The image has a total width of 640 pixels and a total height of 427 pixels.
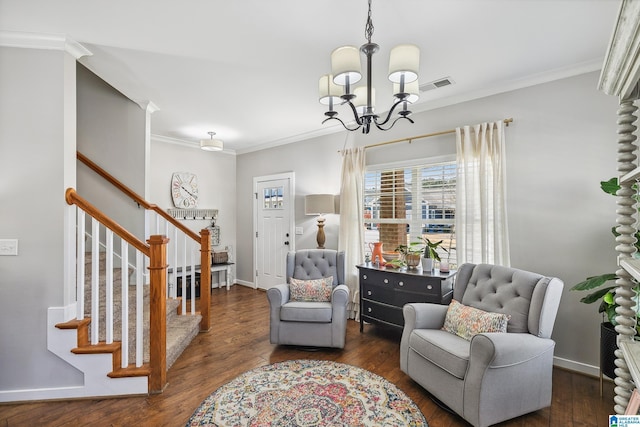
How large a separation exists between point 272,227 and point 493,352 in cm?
396

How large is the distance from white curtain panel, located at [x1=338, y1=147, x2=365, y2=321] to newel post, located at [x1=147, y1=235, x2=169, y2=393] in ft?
7.35

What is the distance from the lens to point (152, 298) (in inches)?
87.4

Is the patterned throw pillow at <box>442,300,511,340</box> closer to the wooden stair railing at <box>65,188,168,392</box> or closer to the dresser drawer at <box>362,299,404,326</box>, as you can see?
the dresser drawer at <box>362,299,404,326</box>

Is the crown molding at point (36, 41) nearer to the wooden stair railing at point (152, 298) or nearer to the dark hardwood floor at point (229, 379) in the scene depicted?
the wooden stair railing at point (152, 298)

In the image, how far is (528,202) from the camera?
279cm

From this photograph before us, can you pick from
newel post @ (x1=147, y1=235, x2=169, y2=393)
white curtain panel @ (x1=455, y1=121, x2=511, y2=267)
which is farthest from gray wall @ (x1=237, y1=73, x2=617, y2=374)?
newel post @ (x1=147, y1=235, x2=169, y2=393)

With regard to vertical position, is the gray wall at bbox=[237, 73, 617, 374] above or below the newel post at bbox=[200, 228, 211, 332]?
above

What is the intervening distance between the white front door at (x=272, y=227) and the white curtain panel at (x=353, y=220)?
1.22m

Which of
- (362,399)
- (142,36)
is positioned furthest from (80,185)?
(362,399)

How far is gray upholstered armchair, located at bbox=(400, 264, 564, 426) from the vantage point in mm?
1809

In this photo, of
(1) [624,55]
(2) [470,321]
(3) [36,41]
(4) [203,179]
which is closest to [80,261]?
(3) [36,41]

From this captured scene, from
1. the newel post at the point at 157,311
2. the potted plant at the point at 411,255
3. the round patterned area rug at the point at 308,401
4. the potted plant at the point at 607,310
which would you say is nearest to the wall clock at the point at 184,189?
the newel post at the point at 157,311

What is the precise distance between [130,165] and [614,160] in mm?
4567

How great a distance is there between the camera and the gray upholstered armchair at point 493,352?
71.2 inches
